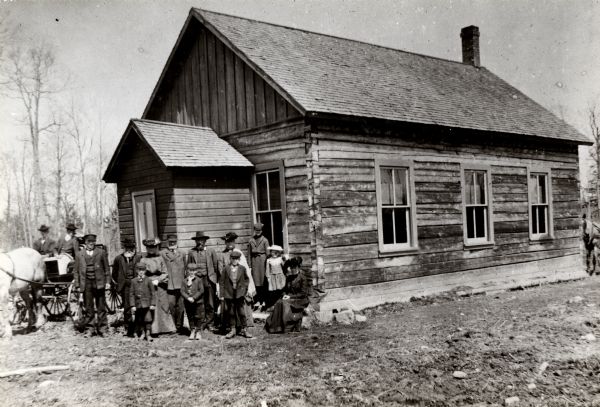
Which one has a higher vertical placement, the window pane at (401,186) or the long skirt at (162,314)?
the window pane at (401,186)

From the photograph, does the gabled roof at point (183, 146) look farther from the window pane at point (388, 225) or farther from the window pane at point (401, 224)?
the window pane at point (401, 224)

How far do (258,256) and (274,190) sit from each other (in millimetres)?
1578

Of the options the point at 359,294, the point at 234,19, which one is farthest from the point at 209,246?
the point at 234,19

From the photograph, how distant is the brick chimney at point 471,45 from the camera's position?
19.6 meters

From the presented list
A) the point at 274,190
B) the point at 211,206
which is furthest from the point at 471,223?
the point at 211,206

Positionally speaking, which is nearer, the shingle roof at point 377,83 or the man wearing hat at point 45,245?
the shingle roof at point 377,83

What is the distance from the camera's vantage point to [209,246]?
1098cm

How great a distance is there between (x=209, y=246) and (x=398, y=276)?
422 centimetres

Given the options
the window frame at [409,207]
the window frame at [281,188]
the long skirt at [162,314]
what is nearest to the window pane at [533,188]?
the window frame at [409,207]

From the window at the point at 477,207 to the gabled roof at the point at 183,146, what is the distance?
226 inches

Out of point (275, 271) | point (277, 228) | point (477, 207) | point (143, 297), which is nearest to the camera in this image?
point (143, 297)

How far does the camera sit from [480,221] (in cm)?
1378

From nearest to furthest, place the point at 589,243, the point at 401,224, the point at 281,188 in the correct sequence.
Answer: the point at 281,188, the point at 401,224, the point at 589,243

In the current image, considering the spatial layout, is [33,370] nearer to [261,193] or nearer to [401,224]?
[261,193]
